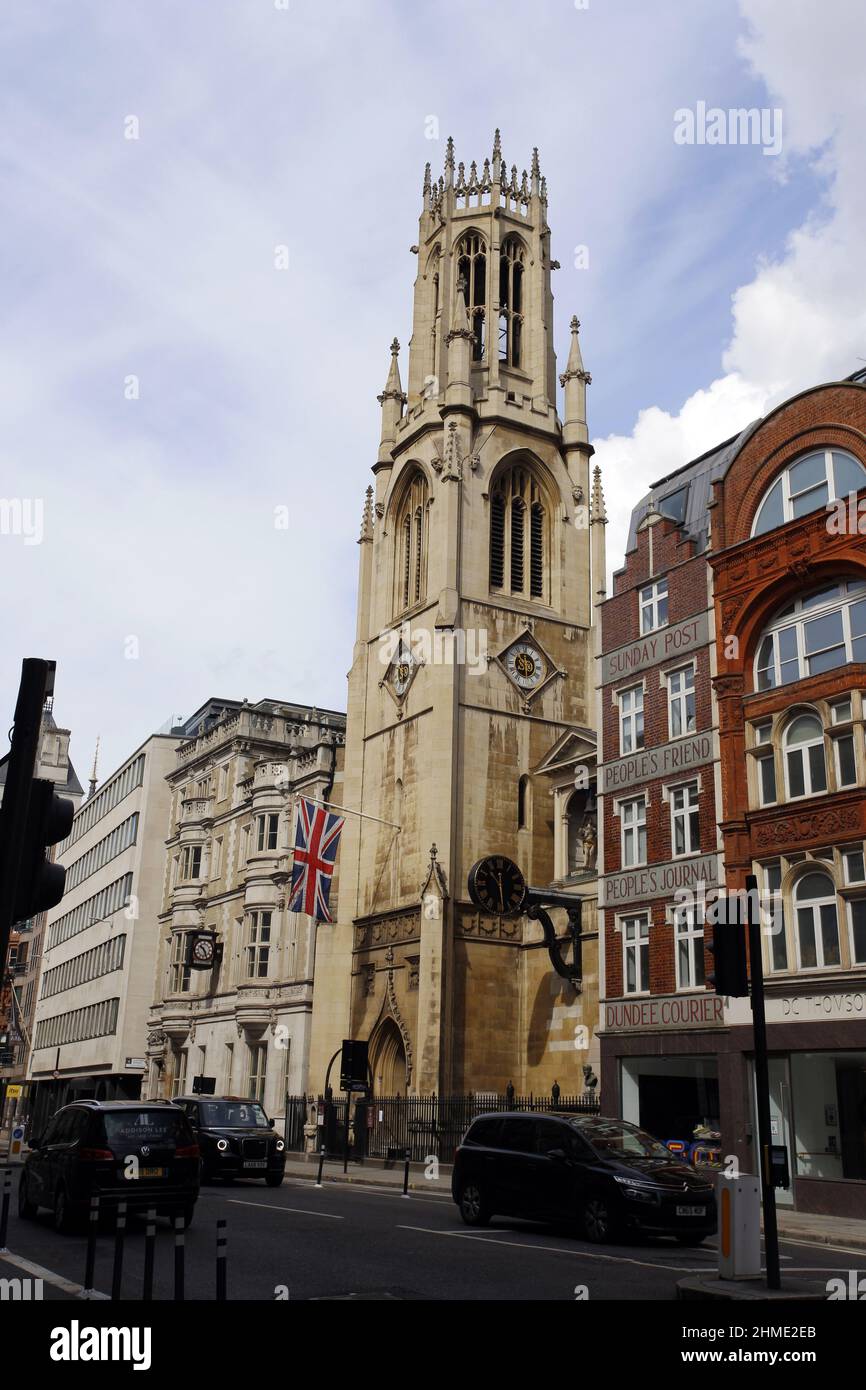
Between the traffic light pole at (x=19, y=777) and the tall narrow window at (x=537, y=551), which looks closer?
the traffic light pole at (x=19, y=777)

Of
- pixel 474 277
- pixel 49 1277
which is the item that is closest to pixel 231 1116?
pixel 49 1277

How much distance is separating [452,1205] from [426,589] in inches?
1103

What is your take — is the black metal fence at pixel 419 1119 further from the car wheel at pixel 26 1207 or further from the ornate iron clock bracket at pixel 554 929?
the car wheel at pixel 26 1207

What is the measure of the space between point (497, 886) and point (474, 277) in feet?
91.1

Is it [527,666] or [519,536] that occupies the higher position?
[519,536]

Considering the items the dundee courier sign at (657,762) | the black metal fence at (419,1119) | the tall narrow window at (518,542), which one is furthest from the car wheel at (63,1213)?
the tall narrow window at (518,542)

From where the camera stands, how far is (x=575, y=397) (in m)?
51.8

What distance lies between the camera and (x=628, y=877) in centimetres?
3011

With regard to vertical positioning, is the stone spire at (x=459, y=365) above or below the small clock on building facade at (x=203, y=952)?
above

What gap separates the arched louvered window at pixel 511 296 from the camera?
54.3 meters

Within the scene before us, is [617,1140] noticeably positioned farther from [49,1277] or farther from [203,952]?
[203,952]

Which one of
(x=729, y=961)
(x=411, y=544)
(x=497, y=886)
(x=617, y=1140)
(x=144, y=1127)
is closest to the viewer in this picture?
(x=729, y=961)

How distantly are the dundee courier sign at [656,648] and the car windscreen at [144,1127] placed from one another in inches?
657

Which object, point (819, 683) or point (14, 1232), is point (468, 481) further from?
point (14, 1232)
